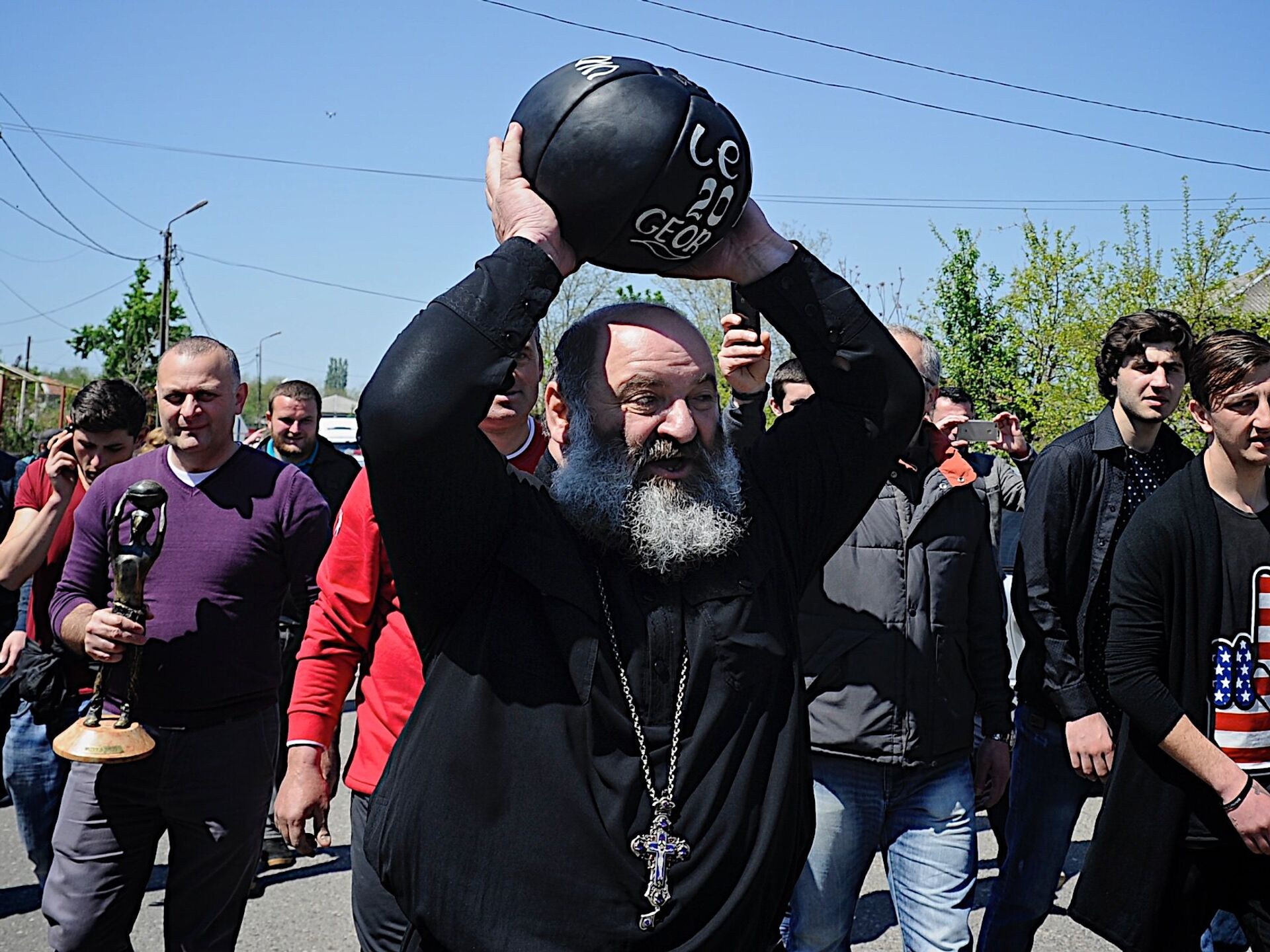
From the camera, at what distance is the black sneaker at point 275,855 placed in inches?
259

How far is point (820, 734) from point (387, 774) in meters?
1.94

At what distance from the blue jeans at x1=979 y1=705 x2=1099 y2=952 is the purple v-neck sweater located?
2.63 metres

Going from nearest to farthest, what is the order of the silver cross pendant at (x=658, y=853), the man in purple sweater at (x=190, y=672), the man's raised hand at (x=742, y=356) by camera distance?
the silver cross pendant at (x=658, y=853), the man's raised hand at (x=742, y=356), the man in purple sweater at (x=190, y=672)

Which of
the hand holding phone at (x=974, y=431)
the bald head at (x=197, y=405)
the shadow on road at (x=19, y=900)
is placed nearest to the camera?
the bald head at (x=197, y=405)

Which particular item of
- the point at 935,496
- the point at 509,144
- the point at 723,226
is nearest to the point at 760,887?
the point at 723,226

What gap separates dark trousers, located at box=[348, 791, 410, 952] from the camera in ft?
10.6

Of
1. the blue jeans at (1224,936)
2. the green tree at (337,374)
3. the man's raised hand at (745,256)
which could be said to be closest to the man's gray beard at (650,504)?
the man's raised hand at (745,256)

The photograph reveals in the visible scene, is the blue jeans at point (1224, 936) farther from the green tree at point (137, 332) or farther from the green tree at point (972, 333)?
the green tree at point (137, 332)

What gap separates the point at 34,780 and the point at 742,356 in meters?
3.65

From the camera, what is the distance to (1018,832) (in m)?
4.46

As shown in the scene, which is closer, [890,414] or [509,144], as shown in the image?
[509,144]

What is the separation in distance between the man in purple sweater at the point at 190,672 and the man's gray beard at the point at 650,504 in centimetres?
212

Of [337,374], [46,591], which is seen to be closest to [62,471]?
[46,591]

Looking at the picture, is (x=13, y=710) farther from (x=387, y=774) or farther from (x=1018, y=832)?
(x=1018, y=832)
